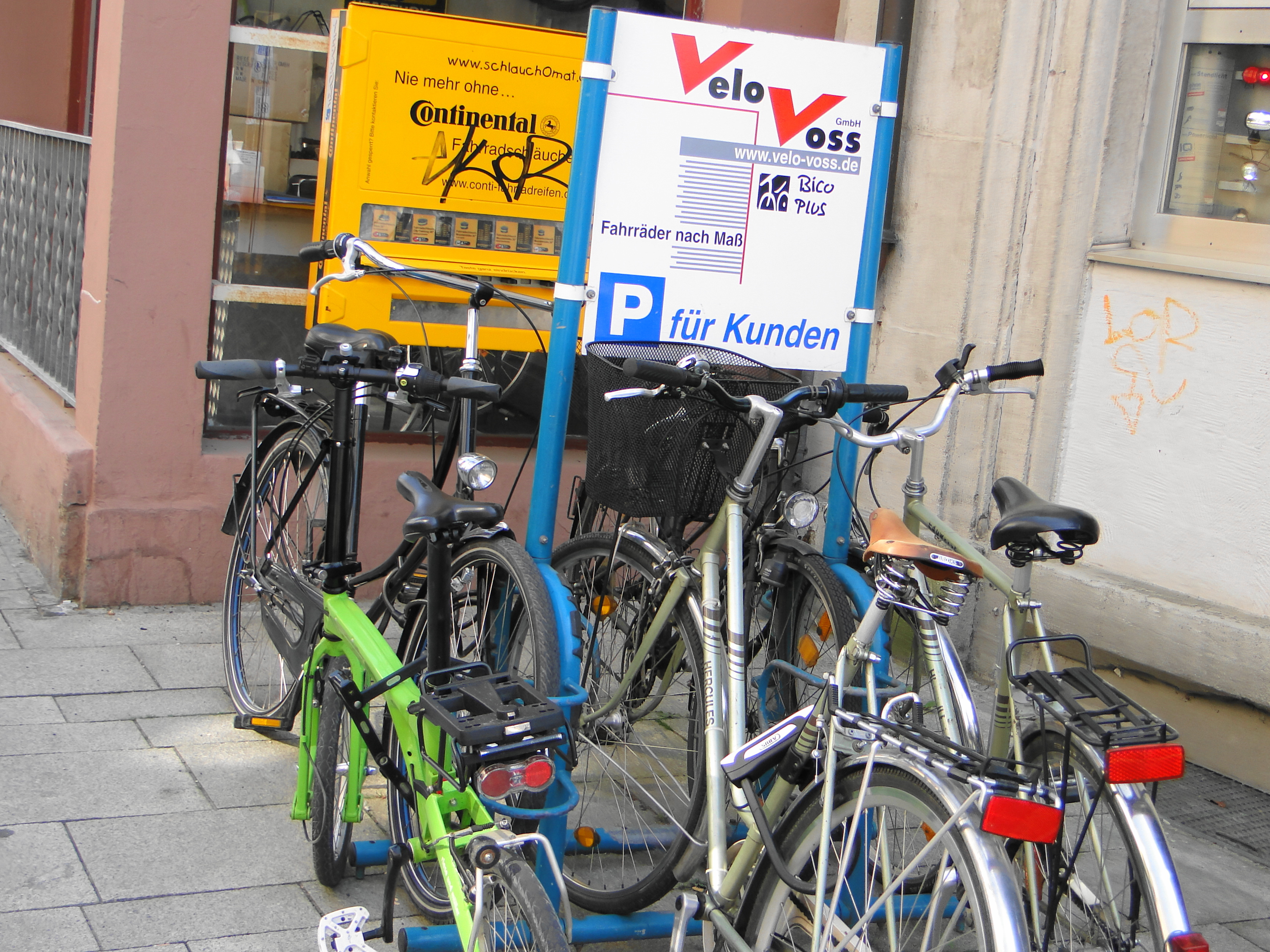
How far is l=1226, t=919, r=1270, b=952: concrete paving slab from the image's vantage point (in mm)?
3525

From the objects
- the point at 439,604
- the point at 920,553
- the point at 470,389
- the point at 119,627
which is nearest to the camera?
the point at 920,553

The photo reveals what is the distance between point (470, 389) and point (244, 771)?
157 cm

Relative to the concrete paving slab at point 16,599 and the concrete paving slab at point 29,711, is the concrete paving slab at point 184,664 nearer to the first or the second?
the concrete paving slab at point 29,711

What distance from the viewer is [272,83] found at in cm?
538

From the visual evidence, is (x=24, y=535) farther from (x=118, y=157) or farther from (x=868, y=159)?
(x=868, y=159)

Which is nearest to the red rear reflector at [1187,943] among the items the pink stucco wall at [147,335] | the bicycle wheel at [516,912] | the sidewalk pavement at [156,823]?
the bicycle wheel at [516,912]

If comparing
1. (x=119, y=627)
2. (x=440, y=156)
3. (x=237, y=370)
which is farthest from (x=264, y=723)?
(x=440, y=156)

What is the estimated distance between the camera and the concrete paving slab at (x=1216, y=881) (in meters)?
3.68

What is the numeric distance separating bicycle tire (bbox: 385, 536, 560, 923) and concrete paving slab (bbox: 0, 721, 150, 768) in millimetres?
1113

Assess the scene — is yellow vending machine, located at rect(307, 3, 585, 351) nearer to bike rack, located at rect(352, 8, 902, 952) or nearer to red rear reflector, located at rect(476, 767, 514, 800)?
bike rack, located at rect(352, 8, 902, 952)

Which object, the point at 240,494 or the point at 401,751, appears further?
the point at 240,494

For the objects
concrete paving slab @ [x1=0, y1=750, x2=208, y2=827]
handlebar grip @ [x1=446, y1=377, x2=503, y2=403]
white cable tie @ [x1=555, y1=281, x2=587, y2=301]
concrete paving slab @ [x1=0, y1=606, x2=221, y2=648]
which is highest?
white cable tie @ [x1=555, y1=281, x2=587, y2=301]

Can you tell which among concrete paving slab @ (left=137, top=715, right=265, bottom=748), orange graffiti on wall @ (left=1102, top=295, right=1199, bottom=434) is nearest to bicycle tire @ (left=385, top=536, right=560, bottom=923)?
concrete paving slab @ (left=137, top=715, right=265, bottom=748)

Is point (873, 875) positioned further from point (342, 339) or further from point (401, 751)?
point (342, 339)
